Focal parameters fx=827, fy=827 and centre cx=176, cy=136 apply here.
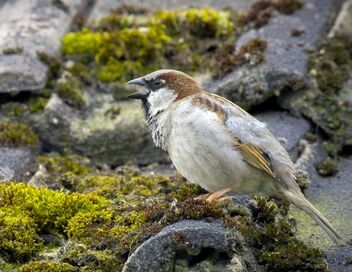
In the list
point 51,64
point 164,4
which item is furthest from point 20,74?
point 164,4

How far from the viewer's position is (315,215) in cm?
609

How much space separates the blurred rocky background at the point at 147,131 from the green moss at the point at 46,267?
0.01 m

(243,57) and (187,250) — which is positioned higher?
(187,250)

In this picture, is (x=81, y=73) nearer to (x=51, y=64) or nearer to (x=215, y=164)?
(x=51, y=64)

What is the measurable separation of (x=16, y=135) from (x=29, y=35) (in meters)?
1.70

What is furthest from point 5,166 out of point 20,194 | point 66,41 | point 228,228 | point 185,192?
point 228,228

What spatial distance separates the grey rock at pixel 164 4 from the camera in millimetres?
10631

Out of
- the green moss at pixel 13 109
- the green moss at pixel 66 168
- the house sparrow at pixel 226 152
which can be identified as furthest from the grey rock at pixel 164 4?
the house sparrow at pixel 226 152

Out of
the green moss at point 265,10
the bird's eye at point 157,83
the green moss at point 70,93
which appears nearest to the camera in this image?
the bird's eye at point 157,83

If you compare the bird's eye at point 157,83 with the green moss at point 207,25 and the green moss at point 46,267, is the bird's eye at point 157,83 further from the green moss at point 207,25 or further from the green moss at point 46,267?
the green moss at point 207,25

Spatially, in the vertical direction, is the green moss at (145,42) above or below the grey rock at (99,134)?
above

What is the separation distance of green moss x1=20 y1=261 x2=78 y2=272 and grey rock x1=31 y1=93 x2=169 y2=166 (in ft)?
9.21

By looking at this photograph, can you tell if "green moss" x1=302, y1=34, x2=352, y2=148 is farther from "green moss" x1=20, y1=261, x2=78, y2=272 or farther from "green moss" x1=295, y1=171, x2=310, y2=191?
"green moss" x1=20, y1=261, x2=78, y2=272

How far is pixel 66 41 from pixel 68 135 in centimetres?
151
